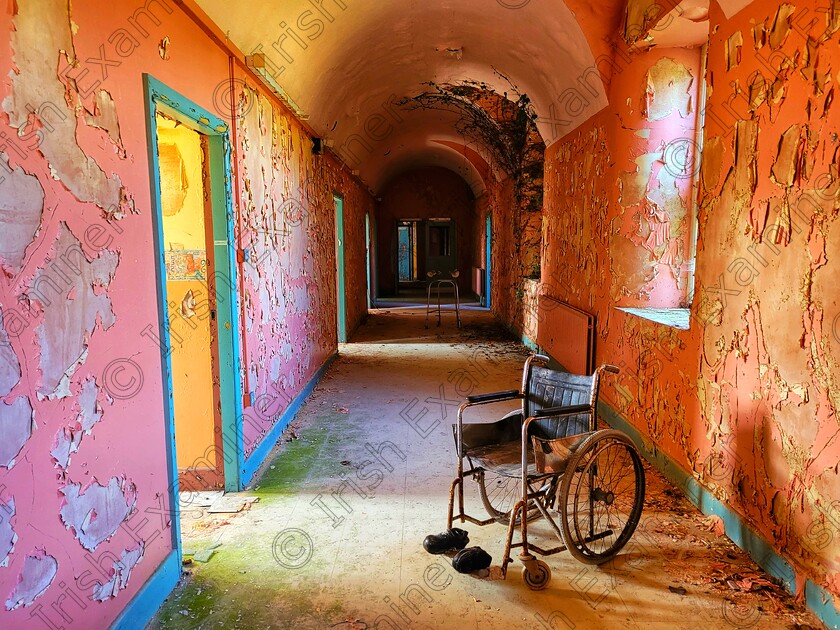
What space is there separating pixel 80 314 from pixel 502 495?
7.74 ft

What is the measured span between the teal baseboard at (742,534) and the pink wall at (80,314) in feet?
8.27

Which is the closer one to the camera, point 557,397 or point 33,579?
point 33,579

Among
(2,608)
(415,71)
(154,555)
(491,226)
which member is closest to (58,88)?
(2,608)

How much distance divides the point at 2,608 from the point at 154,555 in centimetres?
83

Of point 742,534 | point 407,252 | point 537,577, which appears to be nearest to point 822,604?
point 742,534

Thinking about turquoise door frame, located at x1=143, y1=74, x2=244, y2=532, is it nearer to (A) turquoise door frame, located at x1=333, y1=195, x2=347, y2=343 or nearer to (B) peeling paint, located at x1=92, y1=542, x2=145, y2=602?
(B) peeling paint, located at x1=92, y1=542, x2=145, y2=602

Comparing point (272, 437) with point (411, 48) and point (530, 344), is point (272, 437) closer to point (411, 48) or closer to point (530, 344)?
point (411, 48)

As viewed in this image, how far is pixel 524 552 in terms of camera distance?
2.20 m

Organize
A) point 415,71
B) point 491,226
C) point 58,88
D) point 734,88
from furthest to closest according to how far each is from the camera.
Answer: point 491,226
point 415,71
point 734,88
point 58,88

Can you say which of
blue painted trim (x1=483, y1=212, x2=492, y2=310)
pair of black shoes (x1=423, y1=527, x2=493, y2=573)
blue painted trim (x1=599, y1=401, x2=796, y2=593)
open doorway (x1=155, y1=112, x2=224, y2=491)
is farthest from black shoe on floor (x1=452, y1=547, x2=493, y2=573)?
blue painted trim (x1=483, y1=212, x2=492, y2=310)

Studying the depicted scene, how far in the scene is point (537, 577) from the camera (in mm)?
2158

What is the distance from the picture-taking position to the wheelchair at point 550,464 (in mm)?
2189

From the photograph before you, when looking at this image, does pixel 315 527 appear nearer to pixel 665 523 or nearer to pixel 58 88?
pixel 665 523

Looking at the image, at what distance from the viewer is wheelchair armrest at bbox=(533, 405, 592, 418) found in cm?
225
